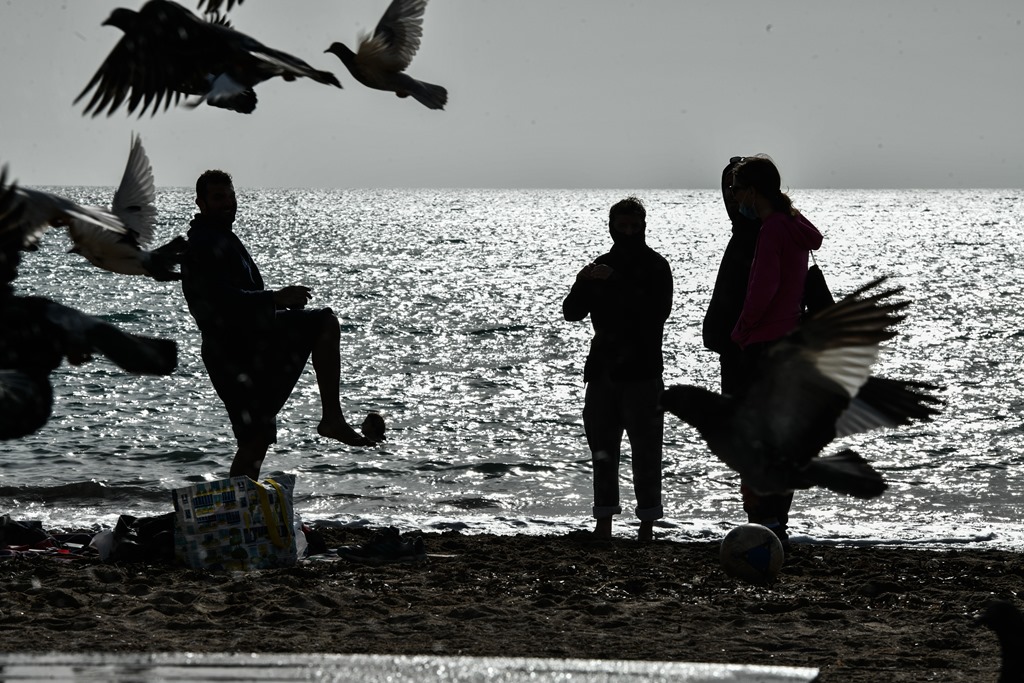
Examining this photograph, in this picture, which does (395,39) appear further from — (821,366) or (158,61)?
(821,366)

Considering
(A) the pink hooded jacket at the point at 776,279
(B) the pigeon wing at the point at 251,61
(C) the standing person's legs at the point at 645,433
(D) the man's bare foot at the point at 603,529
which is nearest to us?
(B) the pigeon wing at the point at 251,61

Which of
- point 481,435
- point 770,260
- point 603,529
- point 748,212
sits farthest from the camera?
point 481,435

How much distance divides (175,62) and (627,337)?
4.69 metres

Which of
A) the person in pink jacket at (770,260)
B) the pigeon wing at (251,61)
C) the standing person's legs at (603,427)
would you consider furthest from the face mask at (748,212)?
the pigeon wing at (251,61)

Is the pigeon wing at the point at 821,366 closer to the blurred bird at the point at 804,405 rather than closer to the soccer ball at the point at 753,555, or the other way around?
the blurred bird at the point at 804,405

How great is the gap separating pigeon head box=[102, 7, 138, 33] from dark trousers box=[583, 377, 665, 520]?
488 centimetres

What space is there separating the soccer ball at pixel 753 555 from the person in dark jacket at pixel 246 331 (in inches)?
83.4

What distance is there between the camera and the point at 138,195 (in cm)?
690

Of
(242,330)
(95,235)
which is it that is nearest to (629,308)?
(242,330)

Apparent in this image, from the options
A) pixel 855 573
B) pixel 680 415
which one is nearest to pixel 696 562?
pixel 855 573

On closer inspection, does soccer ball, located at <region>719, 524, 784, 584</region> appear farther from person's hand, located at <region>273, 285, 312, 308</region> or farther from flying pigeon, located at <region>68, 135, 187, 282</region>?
flying pigeon, located at <region>68, 135, 187, 282</region>

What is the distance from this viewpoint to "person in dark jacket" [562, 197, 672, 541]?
25.5ft

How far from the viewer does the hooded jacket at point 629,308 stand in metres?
7.75

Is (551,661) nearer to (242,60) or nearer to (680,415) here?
(680,415)
